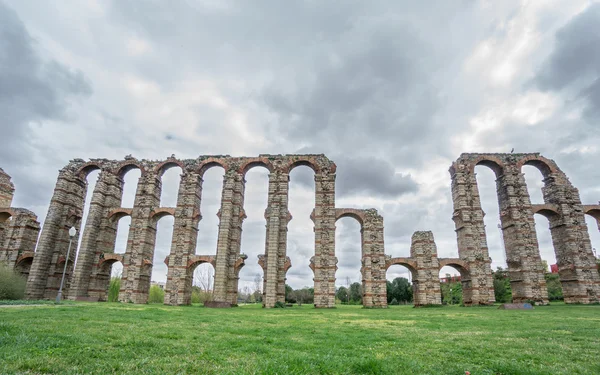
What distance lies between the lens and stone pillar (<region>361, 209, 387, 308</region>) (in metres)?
28.0

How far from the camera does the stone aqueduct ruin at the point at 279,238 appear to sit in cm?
2806

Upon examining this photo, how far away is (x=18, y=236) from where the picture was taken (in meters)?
32.5

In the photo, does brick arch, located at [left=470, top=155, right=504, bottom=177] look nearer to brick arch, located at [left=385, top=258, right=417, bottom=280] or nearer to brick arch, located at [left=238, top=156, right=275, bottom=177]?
brick arch, located at [left=385, top=258, right=417, bottom=280]

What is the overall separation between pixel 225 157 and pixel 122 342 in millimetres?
26970

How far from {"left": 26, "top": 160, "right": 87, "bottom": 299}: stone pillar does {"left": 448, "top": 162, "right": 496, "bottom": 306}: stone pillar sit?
37.7 meters

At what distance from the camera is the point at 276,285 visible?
27.6 metres

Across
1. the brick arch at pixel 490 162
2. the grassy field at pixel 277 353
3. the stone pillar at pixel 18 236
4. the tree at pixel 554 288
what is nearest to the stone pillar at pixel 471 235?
the brick arch at pixel 490 162

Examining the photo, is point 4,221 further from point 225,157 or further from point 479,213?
point 479,213

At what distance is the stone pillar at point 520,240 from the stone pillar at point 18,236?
47516 mm

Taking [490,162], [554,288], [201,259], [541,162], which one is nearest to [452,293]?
[554,288]

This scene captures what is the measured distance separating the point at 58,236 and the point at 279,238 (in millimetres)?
22132

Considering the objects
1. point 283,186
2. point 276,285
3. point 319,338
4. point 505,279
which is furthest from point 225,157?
point 505,279

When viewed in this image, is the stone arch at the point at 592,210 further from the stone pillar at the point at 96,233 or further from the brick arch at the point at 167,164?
the stone pillar at the point at 96,233

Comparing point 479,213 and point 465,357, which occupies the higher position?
point 479,213
